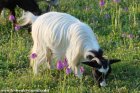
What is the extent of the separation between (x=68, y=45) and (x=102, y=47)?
158 cm

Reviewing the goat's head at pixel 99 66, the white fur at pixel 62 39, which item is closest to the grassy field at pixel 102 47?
the goat's head at pixel 99 66

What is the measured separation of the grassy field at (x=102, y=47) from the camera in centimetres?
722

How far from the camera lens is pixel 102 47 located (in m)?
8.91

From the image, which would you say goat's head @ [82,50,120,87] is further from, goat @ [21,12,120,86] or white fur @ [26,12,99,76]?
white fur @ [26,12,99,76]

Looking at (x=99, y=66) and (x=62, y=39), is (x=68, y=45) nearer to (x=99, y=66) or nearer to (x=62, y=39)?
(x=62, y=39)

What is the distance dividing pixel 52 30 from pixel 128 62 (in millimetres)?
1497

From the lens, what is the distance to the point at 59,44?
7.48m

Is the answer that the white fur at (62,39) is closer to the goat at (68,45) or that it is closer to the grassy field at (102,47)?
the goat at (68,45)

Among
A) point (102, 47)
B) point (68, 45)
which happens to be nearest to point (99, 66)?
point (68, 45)

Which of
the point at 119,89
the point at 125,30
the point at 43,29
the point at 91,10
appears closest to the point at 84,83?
the point at 119,89

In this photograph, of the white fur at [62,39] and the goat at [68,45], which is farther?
the white fur at [62,39]

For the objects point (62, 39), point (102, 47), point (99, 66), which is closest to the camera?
point (99, 66)

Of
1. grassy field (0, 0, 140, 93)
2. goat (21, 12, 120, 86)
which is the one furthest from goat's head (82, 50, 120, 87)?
grassy field (0, 0, 140, 93)

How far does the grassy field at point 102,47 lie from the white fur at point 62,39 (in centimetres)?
26
